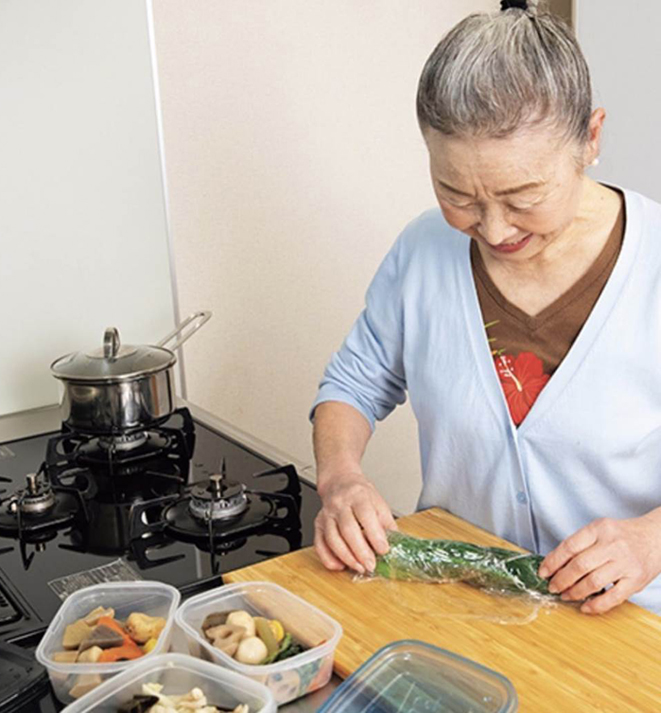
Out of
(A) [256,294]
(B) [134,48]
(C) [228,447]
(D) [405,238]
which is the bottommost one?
(C) [228,447]

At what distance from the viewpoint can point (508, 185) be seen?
107cm

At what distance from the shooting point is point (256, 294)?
2.15m

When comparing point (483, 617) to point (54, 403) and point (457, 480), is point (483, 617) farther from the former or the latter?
point (54, 403)

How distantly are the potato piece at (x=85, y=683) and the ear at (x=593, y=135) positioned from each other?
75cm

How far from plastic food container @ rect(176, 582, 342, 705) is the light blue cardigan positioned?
387 mm

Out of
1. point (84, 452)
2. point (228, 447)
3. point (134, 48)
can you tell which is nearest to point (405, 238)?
point (228, 447)

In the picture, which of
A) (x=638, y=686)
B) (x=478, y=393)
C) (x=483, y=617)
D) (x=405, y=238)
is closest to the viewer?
(x=638, y=686)

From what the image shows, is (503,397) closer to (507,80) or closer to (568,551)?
(568,551)

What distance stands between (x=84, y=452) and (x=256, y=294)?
0.62 m

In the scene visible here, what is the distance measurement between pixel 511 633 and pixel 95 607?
427 mm

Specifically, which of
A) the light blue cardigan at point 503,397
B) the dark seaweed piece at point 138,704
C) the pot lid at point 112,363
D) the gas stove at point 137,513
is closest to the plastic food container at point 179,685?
the dark seaweed piece at point 138,704

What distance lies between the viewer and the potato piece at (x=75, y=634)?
0.95 metres

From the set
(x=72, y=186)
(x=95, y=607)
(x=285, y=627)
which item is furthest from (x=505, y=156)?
(x=72, y=186)

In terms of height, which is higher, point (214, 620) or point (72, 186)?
point (72, 186)
